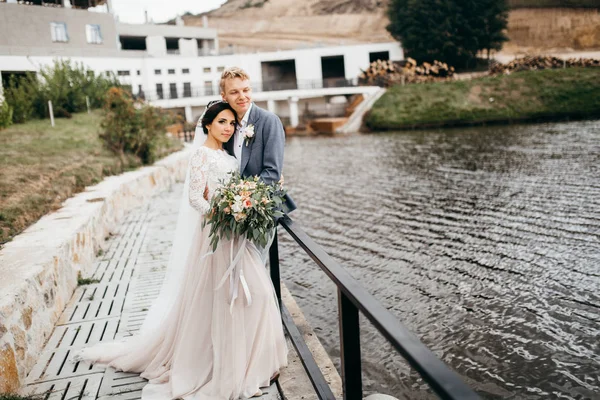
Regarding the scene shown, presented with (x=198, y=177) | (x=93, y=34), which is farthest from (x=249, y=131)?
(x=93, y=34)

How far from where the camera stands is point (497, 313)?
6223 mm

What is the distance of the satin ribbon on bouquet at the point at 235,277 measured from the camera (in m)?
3.44

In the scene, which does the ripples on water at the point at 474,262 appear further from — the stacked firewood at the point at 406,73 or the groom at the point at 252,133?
the stacked firewood at the point at 406,73

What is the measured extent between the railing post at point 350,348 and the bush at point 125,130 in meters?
11.9

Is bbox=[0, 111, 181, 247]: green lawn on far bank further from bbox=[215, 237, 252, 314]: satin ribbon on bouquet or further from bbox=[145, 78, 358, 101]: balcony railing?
bbox=[145, 78, 358, 101]: balcony railing

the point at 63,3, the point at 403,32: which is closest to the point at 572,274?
the point at 63,3

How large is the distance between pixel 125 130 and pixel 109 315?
9313mm

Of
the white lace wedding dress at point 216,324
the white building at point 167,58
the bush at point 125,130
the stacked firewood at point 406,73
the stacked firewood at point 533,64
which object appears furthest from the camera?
the stacked firewood at point 406,73

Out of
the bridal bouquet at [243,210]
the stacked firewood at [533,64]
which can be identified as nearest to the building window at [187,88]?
the stacked firewood at [533,64]

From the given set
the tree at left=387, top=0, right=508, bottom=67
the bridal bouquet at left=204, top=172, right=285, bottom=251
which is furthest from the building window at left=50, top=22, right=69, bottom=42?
the bridal bouquet at left=204, top=172, right=285, bottom=251

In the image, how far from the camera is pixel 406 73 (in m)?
40.5

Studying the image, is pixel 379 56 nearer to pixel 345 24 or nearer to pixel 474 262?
pixel 345 24

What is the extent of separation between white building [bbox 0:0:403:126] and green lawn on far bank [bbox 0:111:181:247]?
11.5 meters

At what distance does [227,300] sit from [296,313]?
5.04 ft
